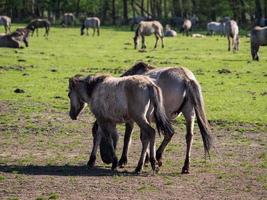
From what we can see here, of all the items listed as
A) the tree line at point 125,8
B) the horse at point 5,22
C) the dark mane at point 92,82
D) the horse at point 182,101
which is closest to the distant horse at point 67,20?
the tree line at point 125,8

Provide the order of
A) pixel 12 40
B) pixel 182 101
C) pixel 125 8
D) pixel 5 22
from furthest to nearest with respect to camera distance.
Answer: pixel 125 8 → pixel 5 22 → pixel 12 40 → pixel 182 101

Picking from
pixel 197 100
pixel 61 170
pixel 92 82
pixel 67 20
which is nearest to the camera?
pixel 61 170

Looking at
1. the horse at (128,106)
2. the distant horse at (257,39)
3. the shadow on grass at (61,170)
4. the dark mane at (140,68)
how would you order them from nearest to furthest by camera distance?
the horse at (128,106) < the shadow on grass at (61,170) < the dark mane at (140,68) < the distant horse at (257,39)

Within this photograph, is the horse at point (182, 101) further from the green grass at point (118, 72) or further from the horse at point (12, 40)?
the horse at point (12, 40)

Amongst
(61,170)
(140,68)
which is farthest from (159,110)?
(61,170)

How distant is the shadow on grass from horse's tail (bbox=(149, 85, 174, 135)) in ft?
2.97

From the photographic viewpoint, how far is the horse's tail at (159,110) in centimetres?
1050

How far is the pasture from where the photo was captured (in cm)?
957

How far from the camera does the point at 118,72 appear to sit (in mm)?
25391

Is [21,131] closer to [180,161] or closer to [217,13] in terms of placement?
[180,161]

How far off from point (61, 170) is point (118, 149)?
224 centimetres

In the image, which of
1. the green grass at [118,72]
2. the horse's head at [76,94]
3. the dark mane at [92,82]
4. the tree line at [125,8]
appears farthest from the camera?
the tree line at [125,8]

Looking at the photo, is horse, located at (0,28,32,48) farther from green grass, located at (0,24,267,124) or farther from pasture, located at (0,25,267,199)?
pasture, located at (0,25,267,199)

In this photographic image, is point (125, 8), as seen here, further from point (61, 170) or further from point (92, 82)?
point (61, 170)
